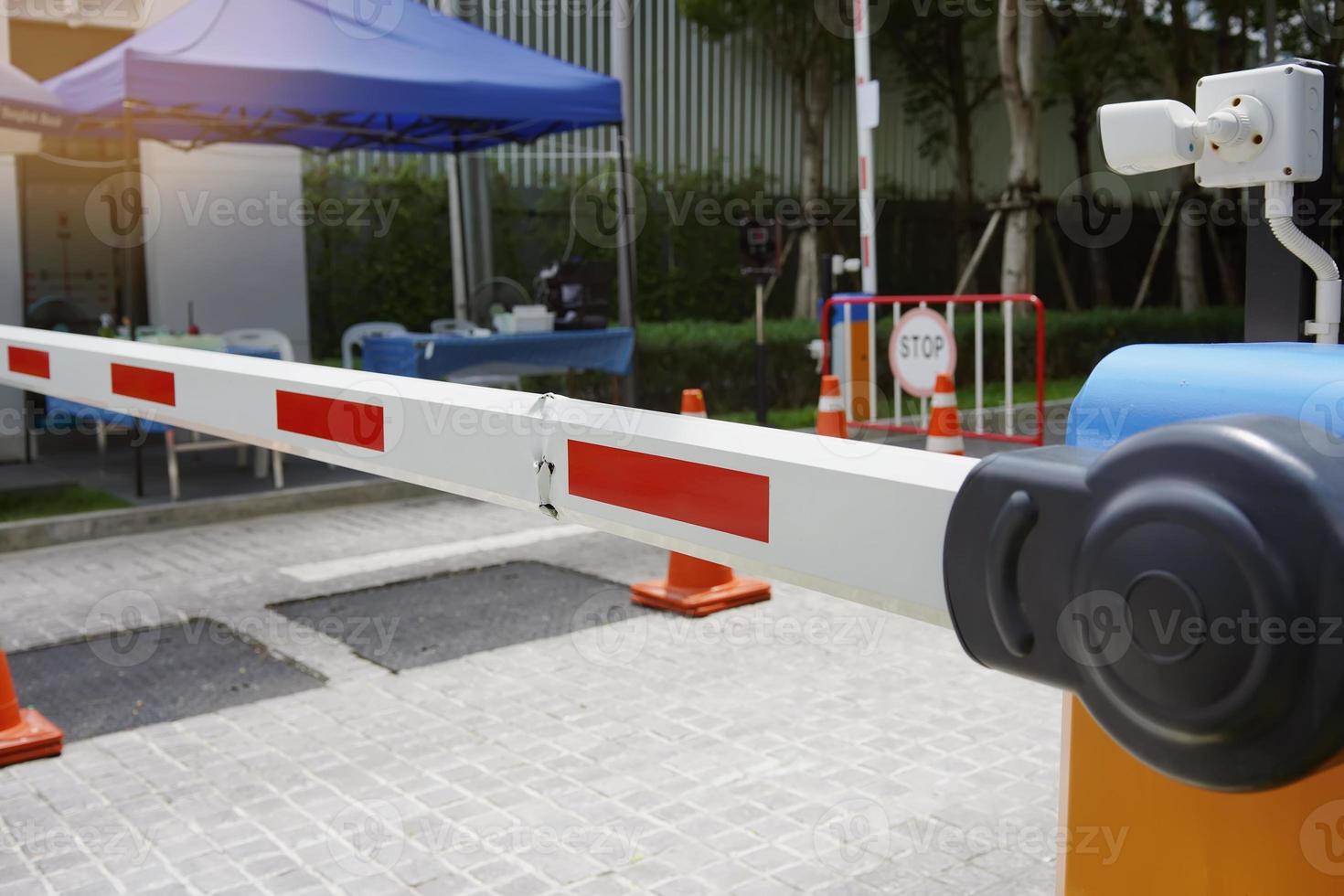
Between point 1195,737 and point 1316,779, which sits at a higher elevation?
Answer: point 1195,737

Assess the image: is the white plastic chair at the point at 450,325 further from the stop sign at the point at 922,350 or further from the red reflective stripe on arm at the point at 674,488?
the red reflective stripe on arm at the point at 674,488

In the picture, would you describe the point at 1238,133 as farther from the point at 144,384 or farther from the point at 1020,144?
the point at 1020,144

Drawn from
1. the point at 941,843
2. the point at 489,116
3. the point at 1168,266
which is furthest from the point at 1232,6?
the point at 941,843

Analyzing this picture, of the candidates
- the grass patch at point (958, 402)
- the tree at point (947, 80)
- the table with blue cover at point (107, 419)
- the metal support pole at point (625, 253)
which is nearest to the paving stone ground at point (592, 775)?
the table with blue cover at point (107, 419)

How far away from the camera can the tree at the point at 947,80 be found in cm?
2111

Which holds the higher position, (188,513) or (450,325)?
(450,325)

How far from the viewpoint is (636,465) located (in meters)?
1.48

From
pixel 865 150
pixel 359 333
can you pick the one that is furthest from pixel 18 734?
pixel 865 150

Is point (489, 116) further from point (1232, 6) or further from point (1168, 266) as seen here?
point (1168, 266)

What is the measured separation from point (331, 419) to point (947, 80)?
21.4 meters

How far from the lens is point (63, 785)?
3.99m

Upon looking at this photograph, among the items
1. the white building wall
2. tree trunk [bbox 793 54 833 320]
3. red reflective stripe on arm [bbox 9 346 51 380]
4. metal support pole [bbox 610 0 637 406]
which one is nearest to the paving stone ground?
red reflective stripe on arm [bbox 9 346 51 380]

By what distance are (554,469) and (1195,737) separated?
0.92 m

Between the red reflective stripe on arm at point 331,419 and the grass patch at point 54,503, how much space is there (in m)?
6.41
